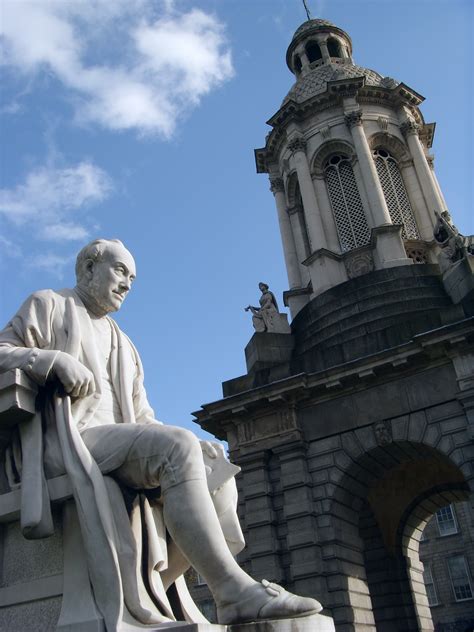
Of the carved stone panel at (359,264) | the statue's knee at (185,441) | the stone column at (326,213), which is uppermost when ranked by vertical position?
the stone column at (326,213)

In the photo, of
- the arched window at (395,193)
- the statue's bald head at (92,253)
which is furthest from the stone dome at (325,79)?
the statue's bald head at (92,253)

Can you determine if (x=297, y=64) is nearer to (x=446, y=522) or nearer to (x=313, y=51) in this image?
(x=313, y=51)

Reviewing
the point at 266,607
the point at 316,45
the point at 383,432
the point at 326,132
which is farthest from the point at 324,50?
the point at 266,607

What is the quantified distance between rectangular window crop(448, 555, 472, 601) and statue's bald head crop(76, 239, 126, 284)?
120ft

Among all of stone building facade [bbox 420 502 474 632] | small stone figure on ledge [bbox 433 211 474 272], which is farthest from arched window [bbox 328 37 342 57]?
Answer: stone building facade [bbox 420 502 474 632]

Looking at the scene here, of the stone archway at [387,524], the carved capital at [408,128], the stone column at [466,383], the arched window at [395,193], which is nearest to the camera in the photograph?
the stone column at [466,383]

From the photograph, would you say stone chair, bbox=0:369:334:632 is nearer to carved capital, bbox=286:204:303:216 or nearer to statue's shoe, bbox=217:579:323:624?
statue's shoe, bbox=217:579:323:624

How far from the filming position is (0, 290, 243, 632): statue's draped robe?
11.1 ft

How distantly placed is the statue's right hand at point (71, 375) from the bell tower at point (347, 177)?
56.8 ft

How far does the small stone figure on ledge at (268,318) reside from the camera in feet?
63.6

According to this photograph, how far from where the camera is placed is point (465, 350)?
14.5 m

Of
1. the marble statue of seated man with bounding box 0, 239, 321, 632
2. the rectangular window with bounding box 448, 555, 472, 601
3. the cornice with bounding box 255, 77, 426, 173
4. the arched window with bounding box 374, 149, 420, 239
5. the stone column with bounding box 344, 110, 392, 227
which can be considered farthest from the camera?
the rectangular window with bounding box 448, 555, 472, 601

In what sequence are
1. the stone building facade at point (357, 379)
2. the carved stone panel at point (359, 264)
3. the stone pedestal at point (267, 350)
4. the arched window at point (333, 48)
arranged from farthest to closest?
the arched window at point (333, 48) < the carved stone panel at point (359, 264) < the stone pedestal at point (267, 350) < the stone building facade at point (357, 379)

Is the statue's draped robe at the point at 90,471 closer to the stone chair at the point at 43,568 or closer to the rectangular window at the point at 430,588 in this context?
the stone chair at the point at 43,568
